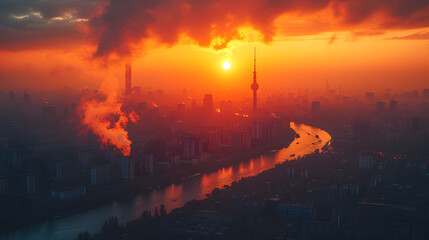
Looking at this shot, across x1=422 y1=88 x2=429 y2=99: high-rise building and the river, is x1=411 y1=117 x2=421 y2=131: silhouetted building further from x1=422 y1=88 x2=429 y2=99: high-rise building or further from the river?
the river

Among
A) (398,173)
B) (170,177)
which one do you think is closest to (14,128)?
(170,177)

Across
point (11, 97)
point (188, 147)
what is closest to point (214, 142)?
point (188, 147)

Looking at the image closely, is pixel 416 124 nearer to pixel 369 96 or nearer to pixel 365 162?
pixel 365 162

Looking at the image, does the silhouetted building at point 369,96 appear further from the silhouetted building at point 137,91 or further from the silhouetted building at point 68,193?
the silhouetted building at point 68,193

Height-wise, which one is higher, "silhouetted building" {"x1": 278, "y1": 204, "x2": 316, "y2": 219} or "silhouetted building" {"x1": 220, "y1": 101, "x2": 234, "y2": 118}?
"silhouetted building" {"x1": 220, "y1": 101, "x2": 234, "y2": 118}

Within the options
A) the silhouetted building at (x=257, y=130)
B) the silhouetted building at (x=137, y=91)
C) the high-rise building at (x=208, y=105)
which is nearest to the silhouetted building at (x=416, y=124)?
the silhouetted building at (x=257, y=130)

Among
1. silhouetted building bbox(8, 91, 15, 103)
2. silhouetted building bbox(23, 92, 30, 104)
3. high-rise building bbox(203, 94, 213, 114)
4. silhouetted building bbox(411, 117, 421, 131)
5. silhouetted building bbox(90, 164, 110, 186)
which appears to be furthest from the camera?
high-rise building bbox(203, 94, 213, 114)

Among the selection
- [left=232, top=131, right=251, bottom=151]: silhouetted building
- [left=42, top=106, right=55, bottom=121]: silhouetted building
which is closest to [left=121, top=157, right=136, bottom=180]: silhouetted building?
[left=232, top=131, right=251, bottom=151]: silhouetted building

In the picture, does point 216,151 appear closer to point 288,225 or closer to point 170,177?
point 170,177
